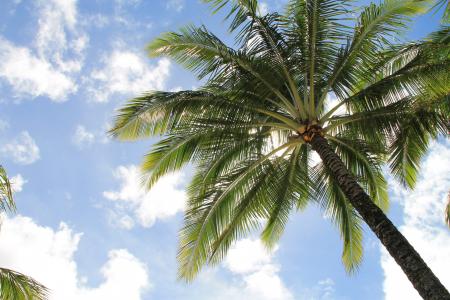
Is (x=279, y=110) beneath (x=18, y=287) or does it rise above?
above

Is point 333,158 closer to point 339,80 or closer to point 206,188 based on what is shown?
point 339,80

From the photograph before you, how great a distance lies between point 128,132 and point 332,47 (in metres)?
4.72

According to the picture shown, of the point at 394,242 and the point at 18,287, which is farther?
the point at 18,287

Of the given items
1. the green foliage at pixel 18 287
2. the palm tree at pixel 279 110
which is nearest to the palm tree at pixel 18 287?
the green foliage at pixel 18 287

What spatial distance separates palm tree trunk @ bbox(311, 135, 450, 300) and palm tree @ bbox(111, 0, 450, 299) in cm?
95

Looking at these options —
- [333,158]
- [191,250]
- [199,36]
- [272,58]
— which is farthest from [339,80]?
[191,250]

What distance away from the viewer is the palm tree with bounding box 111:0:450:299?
9.48m

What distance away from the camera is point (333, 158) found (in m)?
8.48

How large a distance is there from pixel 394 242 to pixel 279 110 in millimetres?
4577

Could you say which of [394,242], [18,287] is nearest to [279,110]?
[394,242]

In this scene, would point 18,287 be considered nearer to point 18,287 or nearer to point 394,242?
point 18,287

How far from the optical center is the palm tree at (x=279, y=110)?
948 centimetres

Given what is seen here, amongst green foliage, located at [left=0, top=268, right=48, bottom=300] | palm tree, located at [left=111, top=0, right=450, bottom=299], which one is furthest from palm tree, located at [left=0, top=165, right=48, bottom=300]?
palm tree, located at [left=111, top=0, right=450, bottom=299]

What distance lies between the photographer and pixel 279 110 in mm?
10445
